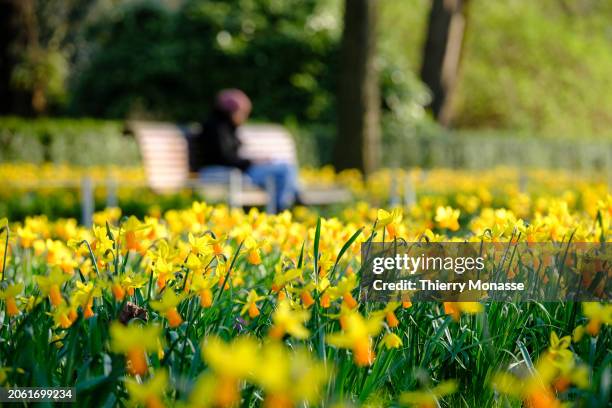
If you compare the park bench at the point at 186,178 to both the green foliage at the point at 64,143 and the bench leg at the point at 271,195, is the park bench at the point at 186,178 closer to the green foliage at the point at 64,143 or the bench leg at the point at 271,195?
the bench leg at the point at 271,195

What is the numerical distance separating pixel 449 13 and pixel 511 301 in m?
17.4

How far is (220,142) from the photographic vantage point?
855cm

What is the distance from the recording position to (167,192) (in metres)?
8.59

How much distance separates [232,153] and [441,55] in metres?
11.3

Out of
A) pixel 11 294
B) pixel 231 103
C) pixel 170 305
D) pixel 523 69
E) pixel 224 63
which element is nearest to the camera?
pixel 170 305

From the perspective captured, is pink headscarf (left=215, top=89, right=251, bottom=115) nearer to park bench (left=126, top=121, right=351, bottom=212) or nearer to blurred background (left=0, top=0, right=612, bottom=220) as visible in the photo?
park bench (left=126, top=121, right=351, bottom=212)

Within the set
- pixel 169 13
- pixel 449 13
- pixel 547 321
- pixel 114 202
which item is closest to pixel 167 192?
pixel 114 202

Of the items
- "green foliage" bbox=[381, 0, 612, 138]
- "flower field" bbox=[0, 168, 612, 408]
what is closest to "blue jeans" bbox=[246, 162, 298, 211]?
"flower field" bbox=[0, 168, 612, 408]

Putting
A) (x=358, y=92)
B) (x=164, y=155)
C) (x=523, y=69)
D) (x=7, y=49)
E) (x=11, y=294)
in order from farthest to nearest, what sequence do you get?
(x=523, y=69)
(x=7, y=49)
(x=358, y=92)
(x=164, y=155)
(x=11, y=294)

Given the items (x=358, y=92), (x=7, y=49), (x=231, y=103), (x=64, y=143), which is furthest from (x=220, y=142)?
(x=7, y=49)

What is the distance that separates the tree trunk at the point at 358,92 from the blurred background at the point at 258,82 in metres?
0.01

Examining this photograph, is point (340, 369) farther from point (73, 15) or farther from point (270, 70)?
point (73, 15)

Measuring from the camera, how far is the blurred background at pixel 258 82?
38.0 feet

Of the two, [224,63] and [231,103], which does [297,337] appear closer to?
[231,103]
